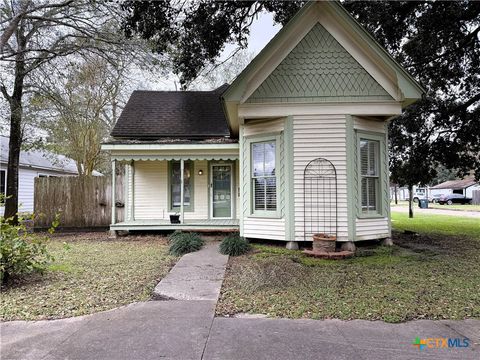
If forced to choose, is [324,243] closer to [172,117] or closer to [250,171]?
[250,171]

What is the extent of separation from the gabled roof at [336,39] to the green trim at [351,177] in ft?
3.98

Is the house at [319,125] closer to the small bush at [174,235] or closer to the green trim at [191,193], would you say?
the small bush at [174,235]

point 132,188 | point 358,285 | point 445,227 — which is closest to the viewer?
point 358,285

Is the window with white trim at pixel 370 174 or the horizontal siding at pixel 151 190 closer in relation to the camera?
the window with white trim at pixel 370 174

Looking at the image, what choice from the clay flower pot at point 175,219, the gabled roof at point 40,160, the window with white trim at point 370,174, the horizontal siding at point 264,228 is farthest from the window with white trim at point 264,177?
the gabled roof at point 40,160

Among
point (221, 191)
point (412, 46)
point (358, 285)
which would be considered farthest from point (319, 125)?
point (412, 46)

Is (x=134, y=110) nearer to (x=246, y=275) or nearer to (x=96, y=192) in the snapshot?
(x=96, y=192)

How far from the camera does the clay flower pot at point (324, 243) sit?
6.74 metres

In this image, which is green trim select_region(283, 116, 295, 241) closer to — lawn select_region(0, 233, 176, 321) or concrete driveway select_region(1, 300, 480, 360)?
lawn select_region(0, 233, 176, 321)

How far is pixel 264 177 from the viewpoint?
779cm

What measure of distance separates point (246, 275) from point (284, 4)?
348 inches

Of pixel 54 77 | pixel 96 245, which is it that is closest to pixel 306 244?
pixel 96 245

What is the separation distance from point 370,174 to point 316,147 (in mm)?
1566

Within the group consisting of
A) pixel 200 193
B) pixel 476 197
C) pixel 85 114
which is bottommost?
pixel 476 197
